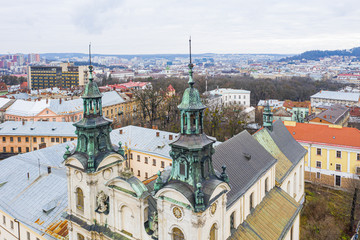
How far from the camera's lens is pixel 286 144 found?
131 feet

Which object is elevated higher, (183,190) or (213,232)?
(183,190)

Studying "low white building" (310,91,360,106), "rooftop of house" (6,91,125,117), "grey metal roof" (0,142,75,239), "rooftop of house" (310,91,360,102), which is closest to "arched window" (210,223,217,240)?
"grey metal roof" (0,142,75,239)

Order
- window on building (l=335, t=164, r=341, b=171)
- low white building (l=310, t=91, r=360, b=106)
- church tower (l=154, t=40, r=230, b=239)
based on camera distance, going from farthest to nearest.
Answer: low white building (l=310, t=91, r=360, b=106) < window on building (l=335, t=164, r=341, b=171) < church tower (l=154, t=40, r=230, b=239)

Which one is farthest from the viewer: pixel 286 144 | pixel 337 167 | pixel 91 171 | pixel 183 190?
pixel 337 167

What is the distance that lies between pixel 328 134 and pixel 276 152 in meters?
21.9

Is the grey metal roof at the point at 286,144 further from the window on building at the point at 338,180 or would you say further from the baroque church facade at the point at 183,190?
the window on building at the point at 338,180

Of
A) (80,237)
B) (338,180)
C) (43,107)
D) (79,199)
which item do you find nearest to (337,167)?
(338,180)

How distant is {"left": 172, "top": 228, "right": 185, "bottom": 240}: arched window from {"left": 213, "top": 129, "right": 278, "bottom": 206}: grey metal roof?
5211 mm

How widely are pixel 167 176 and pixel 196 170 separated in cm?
244

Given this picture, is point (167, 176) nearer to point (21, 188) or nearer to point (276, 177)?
point (276, 177)

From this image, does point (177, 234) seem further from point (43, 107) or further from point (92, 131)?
point (43, 107)

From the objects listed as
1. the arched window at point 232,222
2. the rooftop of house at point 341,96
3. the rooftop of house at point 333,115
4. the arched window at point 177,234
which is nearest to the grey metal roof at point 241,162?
the arched window at point 232,222

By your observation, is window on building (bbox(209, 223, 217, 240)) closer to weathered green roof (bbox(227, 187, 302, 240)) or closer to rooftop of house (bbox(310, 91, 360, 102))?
weathered green roof (bbox(227, 187, 302, 240))

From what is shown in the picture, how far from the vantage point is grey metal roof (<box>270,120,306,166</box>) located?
38.1 meters
